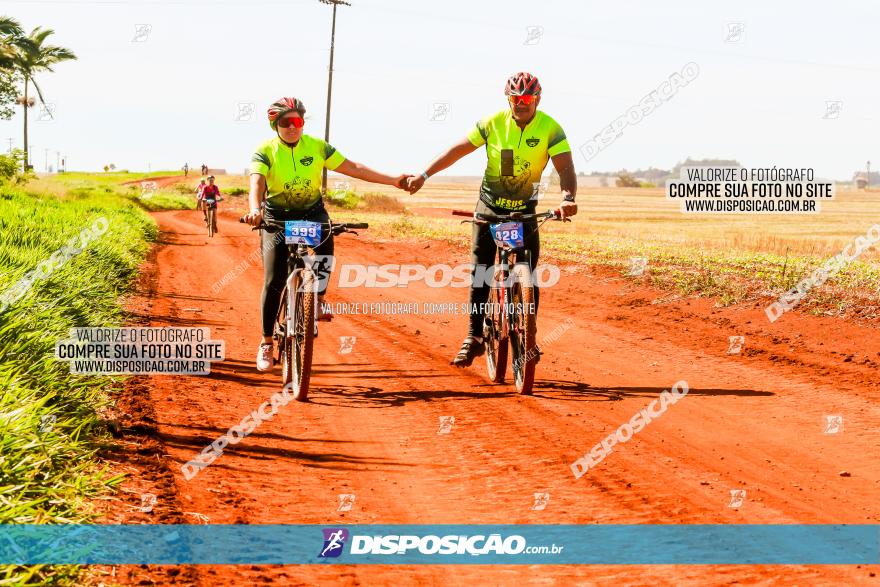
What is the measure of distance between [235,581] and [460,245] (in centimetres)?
1968

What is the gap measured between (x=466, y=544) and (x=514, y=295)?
12.2 feet

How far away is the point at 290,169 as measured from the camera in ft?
24.9

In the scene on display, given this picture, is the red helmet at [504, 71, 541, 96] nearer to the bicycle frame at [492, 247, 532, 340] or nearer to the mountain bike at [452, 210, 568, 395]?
the mountain bike at [452, 210, 568, 395]

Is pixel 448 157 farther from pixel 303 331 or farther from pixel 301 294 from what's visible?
pixel 303 331

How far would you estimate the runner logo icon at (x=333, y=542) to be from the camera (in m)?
4.02

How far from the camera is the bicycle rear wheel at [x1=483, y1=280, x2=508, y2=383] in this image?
7.99 metres

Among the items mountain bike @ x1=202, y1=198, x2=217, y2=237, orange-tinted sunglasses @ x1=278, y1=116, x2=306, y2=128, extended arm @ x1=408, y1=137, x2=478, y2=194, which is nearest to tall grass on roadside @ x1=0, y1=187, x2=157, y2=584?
orange-tinted sunglasses @ x1=278, y1=116, x2=306, y2=128

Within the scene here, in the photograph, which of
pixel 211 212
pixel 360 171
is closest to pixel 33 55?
pixel 211 212

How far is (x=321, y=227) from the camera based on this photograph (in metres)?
7.44

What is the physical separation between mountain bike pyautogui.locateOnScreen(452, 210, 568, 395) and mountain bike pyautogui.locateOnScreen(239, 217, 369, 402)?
1197 millimetres

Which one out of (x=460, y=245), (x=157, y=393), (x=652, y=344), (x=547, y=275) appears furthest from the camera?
(x=460, y=245)

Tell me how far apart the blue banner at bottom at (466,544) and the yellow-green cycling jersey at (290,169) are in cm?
391

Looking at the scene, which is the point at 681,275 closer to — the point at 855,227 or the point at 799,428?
the point at 799,428

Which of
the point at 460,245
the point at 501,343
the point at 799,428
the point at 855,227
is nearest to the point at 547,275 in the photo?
the point at 460,245
